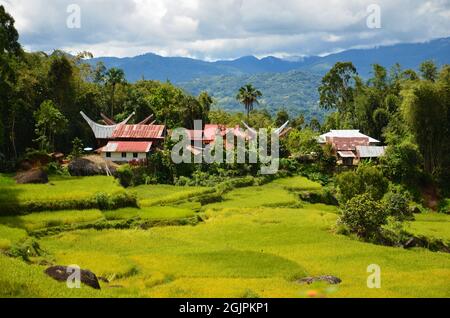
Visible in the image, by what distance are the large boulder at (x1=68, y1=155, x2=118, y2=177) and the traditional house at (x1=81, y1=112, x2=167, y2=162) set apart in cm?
584

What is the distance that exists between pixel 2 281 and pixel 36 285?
38.5 inches

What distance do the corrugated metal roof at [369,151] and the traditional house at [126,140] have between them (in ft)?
65.8

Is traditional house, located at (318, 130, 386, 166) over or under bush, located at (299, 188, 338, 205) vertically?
over

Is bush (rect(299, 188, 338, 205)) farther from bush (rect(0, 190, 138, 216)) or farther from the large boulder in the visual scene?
the large boulder

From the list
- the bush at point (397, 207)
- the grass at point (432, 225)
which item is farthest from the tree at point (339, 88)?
the bush at point (397, 207)

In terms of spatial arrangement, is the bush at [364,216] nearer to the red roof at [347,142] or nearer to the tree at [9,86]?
the tree at [9,86]

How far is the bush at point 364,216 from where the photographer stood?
3089 centimetres

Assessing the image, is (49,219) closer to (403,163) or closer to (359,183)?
(359,183)

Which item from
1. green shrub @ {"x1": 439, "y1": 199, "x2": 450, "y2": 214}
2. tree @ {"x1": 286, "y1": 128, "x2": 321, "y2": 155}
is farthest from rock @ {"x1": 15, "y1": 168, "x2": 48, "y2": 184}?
green shrub @ {"x1": 439, "y1": 199, "x2": 450, "y2": 214}

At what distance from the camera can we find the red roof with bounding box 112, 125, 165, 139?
54406 mm

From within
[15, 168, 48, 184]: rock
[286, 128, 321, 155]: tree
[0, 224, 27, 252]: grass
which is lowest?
[0, 224, 27, 252]: grass

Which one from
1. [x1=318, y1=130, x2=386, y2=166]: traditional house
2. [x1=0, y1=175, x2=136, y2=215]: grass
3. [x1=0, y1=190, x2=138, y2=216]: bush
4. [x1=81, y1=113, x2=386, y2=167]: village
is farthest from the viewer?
[x1=318, y1=130, x2=386, y2=166]: traditional house
